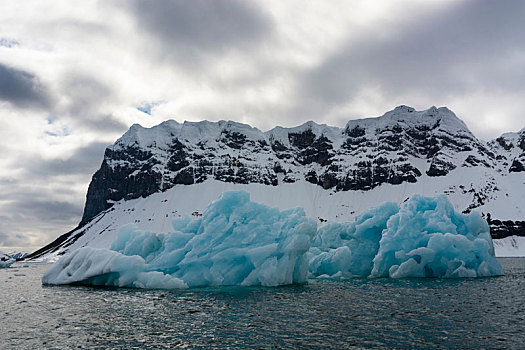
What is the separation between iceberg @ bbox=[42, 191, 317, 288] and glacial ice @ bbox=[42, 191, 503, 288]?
8 centimetres

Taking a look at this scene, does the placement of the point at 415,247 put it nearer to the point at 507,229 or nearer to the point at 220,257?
the point at 220,257

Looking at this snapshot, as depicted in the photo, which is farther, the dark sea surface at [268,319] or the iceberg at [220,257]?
the iceberg at [220,257]

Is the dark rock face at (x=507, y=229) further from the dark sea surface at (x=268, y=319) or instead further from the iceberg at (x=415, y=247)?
the dark sea surface at (x=268, y=319)

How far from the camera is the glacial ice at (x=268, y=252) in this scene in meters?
32.3

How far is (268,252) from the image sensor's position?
3164 centimetres

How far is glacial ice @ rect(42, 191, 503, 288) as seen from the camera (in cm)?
3228

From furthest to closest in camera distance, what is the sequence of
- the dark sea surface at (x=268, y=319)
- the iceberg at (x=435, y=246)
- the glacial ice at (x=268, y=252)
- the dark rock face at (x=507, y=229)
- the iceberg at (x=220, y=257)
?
1. the dark rock face at (x=507, y=229)
2. the iceberg at (x=435, y=246)
3. the glacial ice at (x=268, y=252)
4. the iceberg at (x=220, y=257)
5. the dark sea surface at (x=268, y=319)

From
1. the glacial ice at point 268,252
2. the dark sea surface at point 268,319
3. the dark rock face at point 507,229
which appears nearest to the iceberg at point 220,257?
the glacial ice at point 268,252

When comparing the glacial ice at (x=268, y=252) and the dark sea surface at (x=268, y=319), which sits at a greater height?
the glacial ice at (x=268, y=252)

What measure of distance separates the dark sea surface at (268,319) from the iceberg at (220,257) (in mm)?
2393

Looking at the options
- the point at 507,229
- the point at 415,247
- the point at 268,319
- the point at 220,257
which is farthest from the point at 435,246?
the point at 507,229

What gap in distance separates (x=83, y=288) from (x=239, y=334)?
21.4m

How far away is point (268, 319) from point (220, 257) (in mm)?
13132

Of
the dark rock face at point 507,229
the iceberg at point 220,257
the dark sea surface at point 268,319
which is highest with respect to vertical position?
the dark rock face at point 507,229
